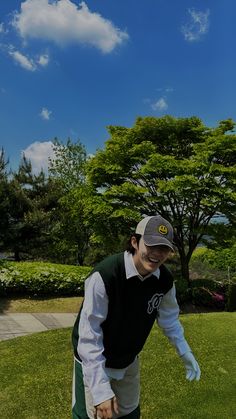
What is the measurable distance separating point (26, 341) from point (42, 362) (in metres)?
1.25

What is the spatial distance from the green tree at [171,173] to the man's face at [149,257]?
1078 cm

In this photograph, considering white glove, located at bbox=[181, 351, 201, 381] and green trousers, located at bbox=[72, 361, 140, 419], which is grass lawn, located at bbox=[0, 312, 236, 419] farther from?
green trousers, located at bbox=[72, 361, 140, 419]

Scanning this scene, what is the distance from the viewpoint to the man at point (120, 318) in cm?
218

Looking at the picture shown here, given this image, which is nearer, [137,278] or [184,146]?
[137,278]

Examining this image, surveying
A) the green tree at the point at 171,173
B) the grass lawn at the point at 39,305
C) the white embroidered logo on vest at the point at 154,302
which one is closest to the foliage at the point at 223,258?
the green tree at the point at 171,173

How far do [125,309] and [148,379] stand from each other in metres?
3.50

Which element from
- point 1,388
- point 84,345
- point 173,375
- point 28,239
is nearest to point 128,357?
point 84,345

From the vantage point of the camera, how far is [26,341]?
712 centimetres

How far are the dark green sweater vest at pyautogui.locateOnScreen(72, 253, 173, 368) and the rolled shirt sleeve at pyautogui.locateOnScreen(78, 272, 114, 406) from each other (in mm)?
56

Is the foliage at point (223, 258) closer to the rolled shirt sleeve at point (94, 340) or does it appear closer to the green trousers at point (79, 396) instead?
the green trousers at point (79, 396)

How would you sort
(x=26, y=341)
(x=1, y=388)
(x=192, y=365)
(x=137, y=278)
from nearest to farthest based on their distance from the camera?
1. (x=137, y=278)
2. (x=192, y=365)
3. (x=1, y=388)
4. (x=26, y=341)

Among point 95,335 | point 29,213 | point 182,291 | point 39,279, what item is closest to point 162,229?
point 95,335

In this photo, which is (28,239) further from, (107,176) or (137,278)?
(137,278)

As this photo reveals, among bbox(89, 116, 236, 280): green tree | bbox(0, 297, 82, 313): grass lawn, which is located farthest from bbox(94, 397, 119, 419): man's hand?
bbox(89, 116, 236, 280): green tree
